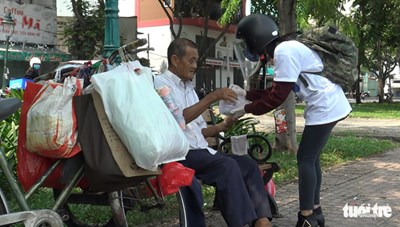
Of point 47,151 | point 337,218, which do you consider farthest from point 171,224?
point 47,151

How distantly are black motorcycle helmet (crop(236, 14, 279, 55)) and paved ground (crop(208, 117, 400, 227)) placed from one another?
62.3 inches

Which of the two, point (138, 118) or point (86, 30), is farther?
point (86, 30)

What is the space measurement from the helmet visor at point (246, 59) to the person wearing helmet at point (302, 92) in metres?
0.03

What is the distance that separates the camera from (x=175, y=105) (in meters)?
3.45

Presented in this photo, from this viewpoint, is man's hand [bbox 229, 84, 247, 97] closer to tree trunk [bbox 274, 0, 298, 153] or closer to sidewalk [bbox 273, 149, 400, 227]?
sidewalk [bbox 273, 149, 400, 227]

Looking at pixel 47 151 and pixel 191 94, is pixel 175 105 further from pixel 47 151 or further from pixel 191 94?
pixel 47 151

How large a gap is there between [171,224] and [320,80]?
176 centimetres

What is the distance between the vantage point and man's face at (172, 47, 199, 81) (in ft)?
11.7

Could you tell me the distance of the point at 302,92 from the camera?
152 inches

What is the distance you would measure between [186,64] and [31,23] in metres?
16.6

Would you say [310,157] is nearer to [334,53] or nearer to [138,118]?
[334,53]

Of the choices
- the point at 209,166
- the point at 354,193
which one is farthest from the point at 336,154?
the point at 209,166

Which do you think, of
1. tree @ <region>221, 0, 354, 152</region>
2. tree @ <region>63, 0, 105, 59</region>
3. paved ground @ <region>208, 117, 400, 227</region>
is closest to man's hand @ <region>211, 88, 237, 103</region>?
paved ground @ <region>208, 117, 400, 227</region>

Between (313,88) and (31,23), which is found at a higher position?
(31,23)
